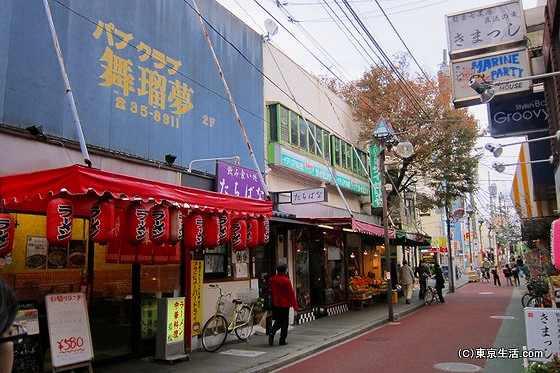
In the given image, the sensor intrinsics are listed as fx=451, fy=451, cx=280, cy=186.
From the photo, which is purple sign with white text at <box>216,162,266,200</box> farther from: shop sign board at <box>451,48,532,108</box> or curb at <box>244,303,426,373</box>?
shop sign board at <box>451,48,532,108</box>

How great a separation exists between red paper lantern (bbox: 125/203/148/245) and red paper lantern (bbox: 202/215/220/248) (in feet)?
5.79

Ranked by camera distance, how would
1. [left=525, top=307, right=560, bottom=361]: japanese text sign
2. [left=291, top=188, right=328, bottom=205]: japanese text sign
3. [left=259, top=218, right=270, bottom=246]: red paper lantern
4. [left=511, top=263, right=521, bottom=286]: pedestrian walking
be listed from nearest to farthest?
1. [left=525, top=307, right=560, bottom=361]: japanese text sign
2. [left=259, top=218, right=270, bottom=246]: red paper lantern
3. [left=291, top=188, right=328, bottom=205]: japanese text sign
4. [left=511, top=263, right=521, bottom=286]: pedestrian walking

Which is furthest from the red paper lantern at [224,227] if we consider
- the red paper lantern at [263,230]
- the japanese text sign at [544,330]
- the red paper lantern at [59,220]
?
the japanese text sign at [544,330]

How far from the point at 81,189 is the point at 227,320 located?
662 cm

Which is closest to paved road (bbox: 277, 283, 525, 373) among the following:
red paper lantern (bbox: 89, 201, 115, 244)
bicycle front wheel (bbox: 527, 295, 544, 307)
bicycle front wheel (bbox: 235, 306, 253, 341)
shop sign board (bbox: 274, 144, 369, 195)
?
bicycle front wheel (bbox: 527, 295, 544, 307)

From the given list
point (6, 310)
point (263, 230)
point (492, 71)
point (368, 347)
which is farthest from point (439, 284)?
point (6, 310)

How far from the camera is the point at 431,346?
36.9 ft

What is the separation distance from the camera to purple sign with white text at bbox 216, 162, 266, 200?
11.9 meters

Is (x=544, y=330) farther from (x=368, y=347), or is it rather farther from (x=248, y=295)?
(x=248, y=295)

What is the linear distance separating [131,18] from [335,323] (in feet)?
36.4

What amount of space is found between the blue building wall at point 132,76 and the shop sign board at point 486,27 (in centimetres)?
629

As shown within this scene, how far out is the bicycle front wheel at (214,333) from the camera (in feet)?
35.1

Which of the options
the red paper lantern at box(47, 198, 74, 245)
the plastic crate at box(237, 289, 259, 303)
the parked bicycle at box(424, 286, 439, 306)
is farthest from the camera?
the parked bicycle at box(424, 286, 439, 306)

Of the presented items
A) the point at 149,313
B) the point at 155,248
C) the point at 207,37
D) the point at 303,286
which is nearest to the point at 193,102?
the point at 207,37
